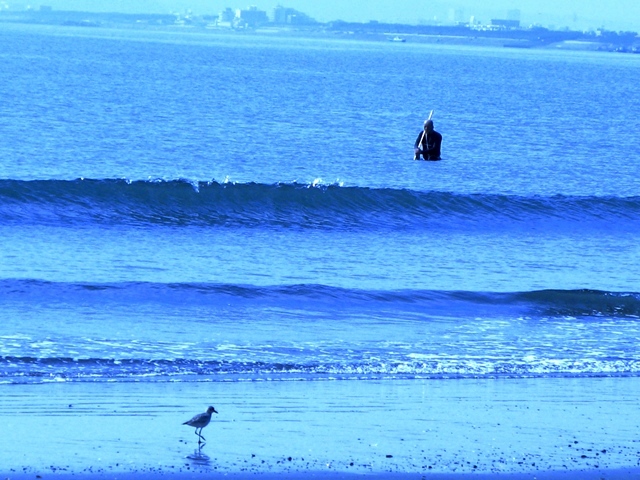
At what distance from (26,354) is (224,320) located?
357cm

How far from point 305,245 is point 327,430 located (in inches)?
551

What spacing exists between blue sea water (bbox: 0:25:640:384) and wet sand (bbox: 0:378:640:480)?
2.54 ft

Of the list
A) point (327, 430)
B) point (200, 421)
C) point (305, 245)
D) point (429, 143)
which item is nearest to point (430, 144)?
point (429, 143)

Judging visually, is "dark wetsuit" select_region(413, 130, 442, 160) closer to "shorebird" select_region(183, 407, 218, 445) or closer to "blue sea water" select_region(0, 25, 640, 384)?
"blue sea water" select_region(0, 25, 640, 384)

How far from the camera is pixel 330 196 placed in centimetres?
3089

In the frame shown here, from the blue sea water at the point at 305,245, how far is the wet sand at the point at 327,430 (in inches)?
30.5

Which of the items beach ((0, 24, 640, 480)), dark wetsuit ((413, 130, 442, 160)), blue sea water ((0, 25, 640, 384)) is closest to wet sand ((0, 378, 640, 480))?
beach ((0, 24, 640, 480))

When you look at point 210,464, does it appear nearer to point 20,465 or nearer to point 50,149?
point 20,465

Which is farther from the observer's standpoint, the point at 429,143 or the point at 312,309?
the point at 429,143

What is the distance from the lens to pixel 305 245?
24422 millimetres

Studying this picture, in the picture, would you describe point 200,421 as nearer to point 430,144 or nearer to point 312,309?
point 312,309

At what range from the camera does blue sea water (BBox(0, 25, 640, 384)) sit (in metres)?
14.0

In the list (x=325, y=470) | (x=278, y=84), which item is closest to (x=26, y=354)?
(x=325, y=470)

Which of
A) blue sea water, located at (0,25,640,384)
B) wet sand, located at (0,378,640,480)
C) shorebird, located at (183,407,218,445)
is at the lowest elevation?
blue sea water, located at (0,25,640,384)
